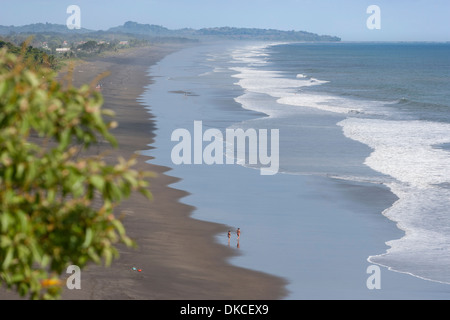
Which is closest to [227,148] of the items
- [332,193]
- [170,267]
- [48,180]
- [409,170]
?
[409,170]

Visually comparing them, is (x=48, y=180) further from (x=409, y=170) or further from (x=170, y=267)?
(x=409, y=170)

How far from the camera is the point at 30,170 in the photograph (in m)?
6.59

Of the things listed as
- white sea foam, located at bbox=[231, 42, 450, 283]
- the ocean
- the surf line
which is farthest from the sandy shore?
the surf line

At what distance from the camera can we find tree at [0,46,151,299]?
660 centimetres

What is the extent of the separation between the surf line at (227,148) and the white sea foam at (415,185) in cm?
522

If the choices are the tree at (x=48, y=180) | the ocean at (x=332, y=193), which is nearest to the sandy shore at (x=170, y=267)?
the ocean at (x=332, y=193)

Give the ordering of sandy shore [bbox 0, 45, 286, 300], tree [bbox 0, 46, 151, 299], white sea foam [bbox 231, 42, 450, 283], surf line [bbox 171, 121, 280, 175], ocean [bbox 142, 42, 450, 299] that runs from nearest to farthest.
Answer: tree [bbox 0, 46, 151, 299], sandy shore [bbox 0, 45, 286, 300], ocean [bbox 142, 42, 450, 299], white sea foam [bbox 231, 42, 450, 283], surf line [bbox 171, 121, 280, 175]

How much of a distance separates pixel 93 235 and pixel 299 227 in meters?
17.4

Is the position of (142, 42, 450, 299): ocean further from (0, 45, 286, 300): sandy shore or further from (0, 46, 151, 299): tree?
(0, 46, 151, 299): tree

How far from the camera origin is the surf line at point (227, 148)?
35525mm

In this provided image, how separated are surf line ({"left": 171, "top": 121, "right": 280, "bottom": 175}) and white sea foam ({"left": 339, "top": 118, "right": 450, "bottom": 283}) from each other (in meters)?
5.22
